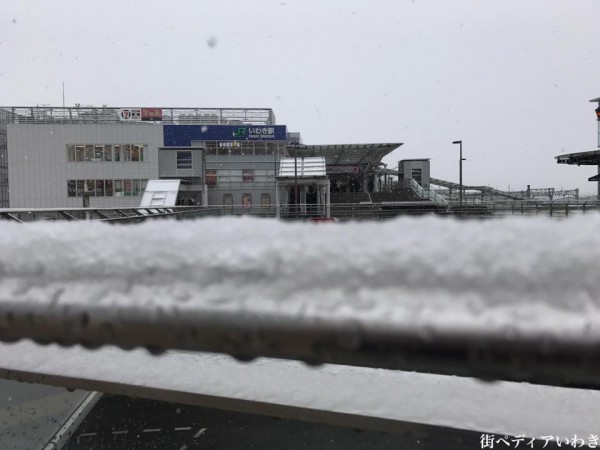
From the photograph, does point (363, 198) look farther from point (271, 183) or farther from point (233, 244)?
point (233, 244)

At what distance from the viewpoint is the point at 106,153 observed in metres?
44.6

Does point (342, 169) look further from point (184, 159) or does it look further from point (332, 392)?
point (332, 392)

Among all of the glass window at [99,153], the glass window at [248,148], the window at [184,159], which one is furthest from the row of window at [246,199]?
the glass window at [99,153]

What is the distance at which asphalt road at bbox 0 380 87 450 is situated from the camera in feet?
8.33

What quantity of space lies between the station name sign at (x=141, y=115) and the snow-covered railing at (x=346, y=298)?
48106 mm

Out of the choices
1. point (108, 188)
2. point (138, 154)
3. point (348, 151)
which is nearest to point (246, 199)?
point (348, 151)

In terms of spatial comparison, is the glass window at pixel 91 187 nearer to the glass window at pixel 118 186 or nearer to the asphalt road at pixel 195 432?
the glass window at pixel 118 186

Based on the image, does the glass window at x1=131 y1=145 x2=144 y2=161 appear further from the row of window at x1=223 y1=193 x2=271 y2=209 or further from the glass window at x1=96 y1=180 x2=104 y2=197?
the row of window at x1=223 y1=193 x2=271 y2=209

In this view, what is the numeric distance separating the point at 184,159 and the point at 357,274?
43476mm

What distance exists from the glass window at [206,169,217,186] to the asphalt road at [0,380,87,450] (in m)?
40.0

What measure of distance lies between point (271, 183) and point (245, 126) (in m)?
5.96

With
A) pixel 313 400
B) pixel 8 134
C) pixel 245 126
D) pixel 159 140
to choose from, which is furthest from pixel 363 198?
pixel 313 400

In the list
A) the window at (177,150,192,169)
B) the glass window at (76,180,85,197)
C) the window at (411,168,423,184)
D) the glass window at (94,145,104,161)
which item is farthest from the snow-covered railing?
the window at (411,168,423,184)

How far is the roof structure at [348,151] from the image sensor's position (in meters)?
38.4
